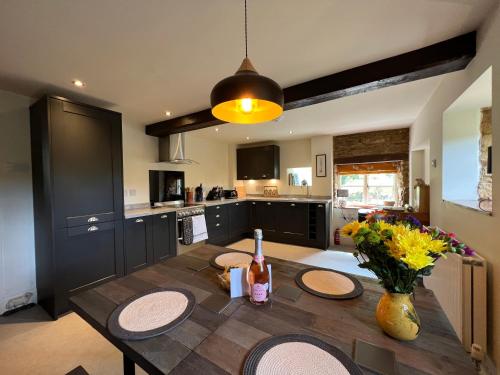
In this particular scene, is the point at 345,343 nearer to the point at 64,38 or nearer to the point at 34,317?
the point at 64,38

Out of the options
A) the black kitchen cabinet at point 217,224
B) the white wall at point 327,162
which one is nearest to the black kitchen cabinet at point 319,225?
the white wall at point 327,162

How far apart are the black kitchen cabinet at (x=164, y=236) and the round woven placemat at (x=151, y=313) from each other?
2163 millimetres

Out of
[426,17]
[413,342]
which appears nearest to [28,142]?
[413,342]

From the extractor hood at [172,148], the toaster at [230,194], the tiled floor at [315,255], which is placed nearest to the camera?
the tiled floor at [315,255]

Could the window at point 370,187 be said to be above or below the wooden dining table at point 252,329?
above

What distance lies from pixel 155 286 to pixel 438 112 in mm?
2963

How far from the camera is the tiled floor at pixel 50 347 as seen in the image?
59.6 inches

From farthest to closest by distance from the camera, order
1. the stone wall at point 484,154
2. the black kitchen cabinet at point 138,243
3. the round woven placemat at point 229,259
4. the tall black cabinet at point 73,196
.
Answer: the black kitchen cabinet at point 138,243 < the tall black cabinet at point 73,196 < the stone wall at point 484,154 < the round woven placemat at point 229,259

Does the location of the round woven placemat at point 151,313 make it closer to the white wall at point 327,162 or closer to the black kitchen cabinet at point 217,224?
the black kitchen cabinet at point 217,224

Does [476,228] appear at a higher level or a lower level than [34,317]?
higher

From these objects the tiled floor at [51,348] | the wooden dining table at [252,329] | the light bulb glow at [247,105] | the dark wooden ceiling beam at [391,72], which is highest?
the dark wooden ceiling beam at [391,72]

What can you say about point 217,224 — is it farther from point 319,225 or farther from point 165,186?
point 319,225

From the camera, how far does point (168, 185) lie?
150 inches

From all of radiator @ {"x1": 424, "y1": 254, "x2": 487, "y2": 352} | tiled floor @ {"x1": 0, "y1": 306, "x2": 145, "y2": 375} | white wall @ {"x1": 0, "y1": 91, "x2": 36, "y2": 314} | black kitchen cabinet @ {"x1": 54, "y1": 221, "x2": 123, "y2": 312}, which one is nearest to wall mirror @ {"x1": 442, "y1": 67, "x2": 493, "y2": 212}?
radiator @ {"x1": 424, "y1": 254, "x2": 487, "y2": 352}
